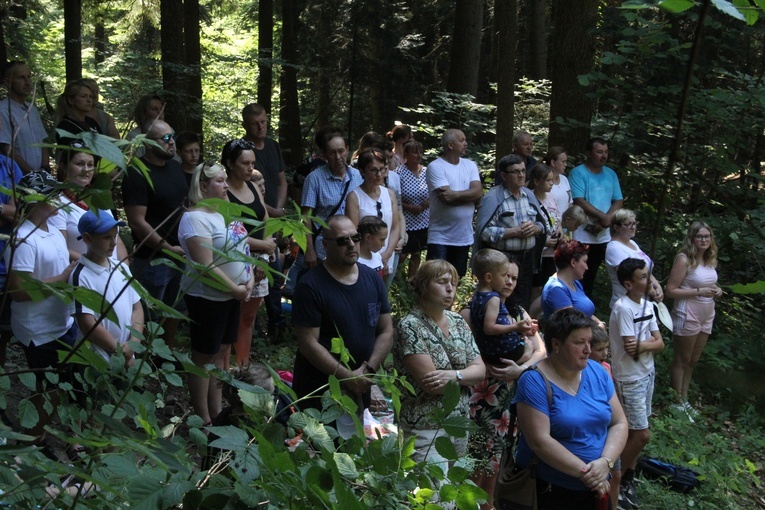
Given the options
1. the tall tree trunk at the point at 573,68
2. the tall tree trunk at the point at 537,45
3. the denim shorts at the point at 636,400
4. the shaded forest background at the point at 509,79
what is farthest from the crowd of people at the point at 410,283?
the tall tree trunk at the point at 537,45

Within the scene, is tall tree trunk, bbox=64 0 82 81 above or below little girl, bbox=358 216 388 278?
above

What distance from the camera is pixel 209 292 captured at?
585 centimetres

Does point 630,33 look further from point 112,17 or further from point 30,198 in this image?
point 112,17

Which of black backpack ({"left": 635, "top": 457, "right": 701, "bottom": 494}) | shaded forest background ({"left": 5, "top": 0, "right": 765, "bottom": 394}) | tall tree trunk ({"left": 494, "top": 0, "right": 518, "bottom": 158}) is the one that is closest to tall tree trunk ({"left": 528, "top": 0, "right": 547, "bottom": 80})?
shaded forest background ({"left": 5, "top": 0, "right": 765, "bottom": 394})

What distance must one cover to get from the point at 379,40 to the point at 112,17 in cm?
949

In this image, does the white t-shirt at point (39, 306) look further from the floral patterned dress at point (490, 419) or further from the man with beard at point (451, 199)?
the man with beard at point (451, 199)

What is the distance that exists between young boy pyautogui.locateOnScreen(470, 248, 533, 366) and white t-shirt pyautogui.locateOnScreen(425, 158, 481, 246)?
2701mm

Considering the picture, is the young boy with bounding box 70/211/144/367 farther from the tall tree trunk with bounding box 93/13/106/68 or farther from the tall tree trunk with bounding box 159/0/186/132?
the tall tree trunk with bounding box 93/13/106/68

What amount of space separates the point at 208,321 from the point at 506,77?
884cm

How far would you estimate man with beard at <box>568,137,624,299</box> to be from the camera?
929cm

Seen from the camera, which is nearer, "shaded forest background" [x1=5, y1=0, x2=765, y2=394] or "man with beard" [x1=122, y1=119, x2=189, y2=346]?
"man with beard" [x1=122, y1=119, x2=189, y2=346]

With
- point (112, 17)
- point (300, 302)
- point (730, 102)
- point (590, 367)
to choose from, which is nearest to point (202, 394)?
point (300, 302)

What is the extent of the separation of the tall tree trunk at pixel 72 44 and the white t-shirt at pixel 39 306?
10.2m

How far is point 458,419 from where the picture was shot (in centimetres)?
246
